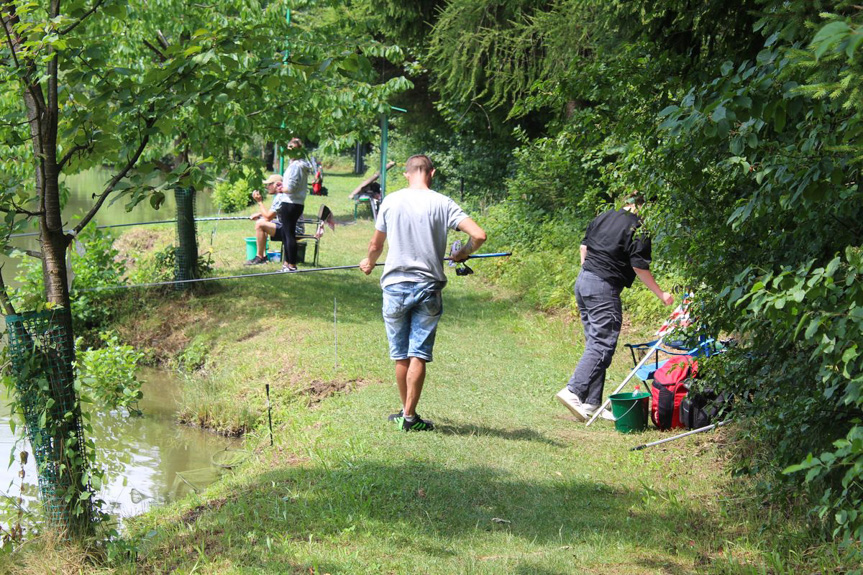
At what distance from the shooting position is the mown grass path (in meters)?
4.65

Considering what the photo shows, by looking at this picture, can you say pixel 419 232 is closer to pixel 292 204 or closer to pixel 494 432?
pixel 494 432

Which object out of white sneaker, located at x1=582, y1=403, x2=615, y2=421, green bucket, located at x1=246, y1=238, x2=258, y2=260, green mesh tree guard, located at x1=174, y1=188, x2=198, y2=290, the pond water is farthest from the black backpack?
green bucket, located at x1=246, y1=238, x2=258, y2=260

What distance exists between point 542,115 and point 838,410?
1506 cm

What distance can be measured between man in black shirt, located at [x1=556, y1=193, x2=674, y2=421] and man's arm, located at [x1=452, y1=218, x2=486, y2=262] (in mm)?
1547

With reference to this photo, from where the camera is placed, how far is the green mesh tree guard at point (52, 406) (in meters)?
4.91

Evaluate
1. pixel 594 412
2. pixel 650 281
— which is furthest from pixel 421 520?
pixel 650 281

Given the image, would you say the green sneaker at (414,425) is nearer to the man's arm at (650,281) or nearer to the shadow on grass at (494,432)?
the shadow on grass at (494,432)

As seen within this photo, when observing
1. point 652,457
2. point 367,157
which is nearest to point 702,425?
point 652,457

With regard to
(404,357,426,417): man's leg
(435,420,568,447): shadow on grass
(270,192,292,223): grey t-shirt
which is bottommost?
(435,420,568,447): shadow on grass

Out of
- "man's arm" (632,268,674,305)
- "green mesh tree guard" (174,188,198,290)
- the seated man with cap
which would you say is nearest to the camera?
"man's arm" (632,268,674,305)

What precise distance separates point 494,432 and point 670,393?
4.81ft

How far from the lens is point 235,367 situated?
10.2 metres

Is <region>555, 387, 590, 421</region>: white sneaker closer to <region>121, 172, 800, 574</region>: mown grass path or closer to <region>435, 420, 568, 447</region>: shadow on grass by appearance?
<region>121, 172, 800, 574</region>: mown grass path

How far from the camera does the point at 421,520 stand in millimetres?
5090
